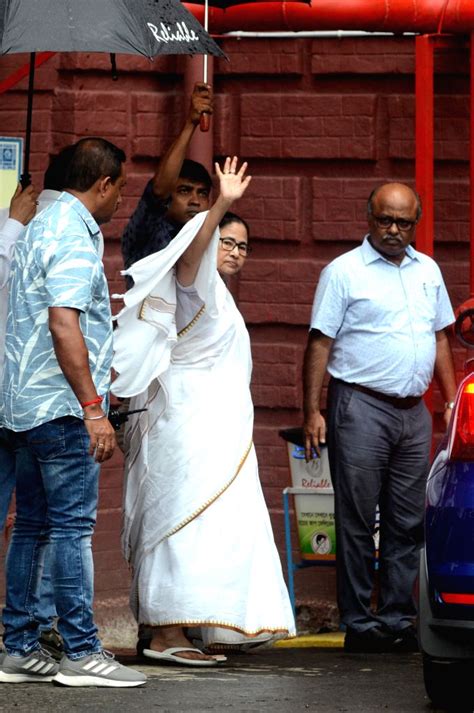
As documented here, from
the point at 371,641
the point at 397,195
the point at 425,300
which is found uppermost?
the point at 397,195

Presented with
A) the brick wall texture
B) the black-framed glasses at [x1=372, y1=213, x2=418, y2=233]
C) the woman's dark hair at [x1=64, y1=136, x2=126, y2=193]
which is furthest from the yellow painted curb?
the woman's dark hair at [x1=64, y1=136, x2=126, y2=193]

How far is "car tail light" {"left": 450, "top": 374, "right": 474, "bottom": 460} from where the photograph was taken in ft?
16.1

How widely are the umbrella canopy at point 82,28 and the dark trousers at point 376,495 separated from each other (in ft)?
6.63

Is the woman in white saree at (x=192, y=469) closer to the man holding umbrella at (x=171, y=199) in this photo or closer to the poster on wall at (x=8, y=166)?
the man holding umbrella at (x=171, y=199)

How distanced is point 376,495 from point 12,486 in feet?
6.35

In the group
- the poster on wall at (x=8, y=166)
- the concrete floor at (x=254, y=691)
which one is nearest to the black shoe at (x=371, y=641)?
the concrete floor at (x=254, y=691)

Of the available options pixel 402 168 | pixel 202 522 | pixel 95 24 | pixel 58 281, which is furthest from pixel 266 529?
pixel 402 168

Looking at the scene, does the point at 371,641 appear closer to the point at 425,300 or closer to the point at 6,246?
the point at 425,300

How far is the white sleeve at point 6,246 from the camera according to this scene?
5941mm

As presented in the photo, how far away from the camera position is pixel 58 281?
549 centimetres

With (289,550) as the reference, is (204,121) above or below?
above

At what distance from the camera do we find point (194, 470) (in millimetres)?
6430

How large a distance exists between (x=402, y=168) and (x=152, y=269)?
2.54m

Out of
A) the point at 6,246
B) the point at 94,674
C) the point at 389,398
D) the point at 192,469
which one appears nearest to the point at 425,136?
the point at 389,398
